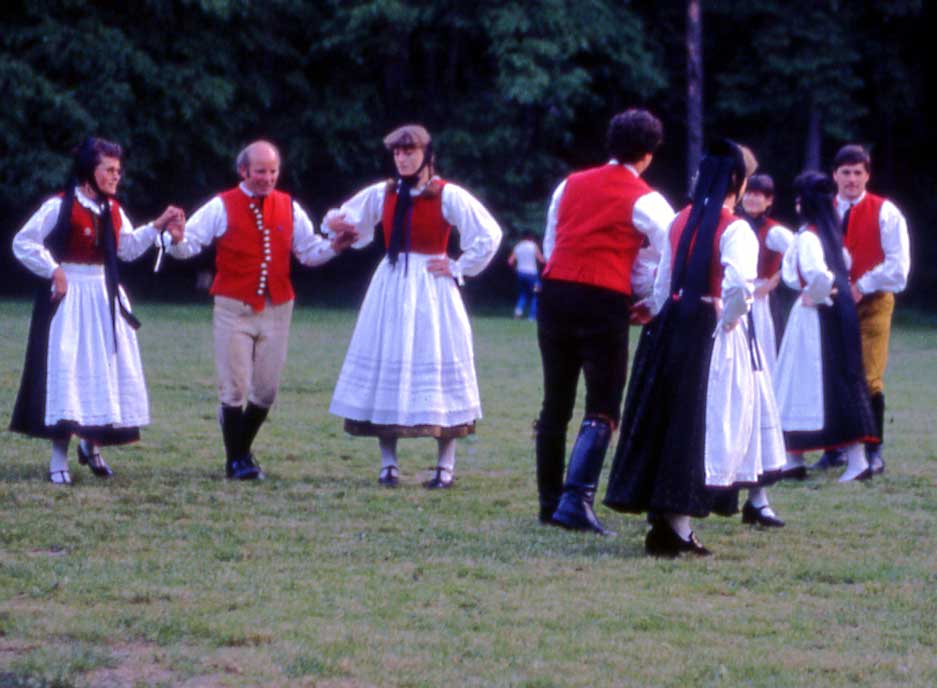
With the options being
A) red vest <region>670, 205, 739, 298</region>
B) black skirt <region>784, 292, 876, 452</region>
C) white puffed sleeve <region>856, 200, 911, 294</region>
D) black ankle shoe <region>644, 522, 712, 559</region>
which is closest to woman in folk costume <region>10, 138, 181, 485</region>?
red vest <region>670, 205, 739, 298</region>

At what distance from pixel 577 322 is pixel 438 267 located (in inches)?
71.9

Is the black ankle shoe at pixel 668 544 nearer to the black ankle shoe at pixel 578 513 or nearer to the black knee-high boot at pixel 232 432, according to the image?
the black ankle shoe at pixel 578 513

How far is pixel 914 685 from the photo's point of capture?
4.92 metres

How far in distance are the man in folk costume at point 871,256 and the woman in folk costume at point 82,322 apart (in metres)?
4.16

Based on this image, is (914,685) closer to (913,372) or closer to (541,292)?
(541,292)

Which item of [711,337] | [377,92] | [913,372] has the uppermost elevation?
[377,92]

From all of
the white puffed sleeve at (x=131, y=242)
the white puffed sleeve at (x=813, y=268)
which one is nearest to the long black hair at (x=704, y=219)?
the white puffed sleeve at (x=813, y=268)

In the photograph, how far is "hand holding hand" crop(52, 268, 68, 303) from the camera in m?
9.00

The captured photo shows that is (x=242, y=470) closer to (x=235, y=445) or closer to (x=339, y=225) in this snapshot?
(x=235, y=445)

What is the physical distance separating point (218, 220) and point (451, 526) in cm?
251

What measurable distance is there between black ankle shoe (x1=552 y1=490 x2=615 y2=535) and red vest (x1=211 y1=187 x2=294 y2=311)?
7.73 feet

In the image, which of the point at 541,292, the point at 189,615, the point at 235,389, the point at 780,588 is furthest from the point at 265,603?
the point at 235,389

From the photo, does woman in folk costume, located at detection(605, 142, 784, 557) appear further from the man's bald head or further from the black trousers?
the man's bald head

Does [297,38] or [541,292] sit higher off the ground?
[297,38]
